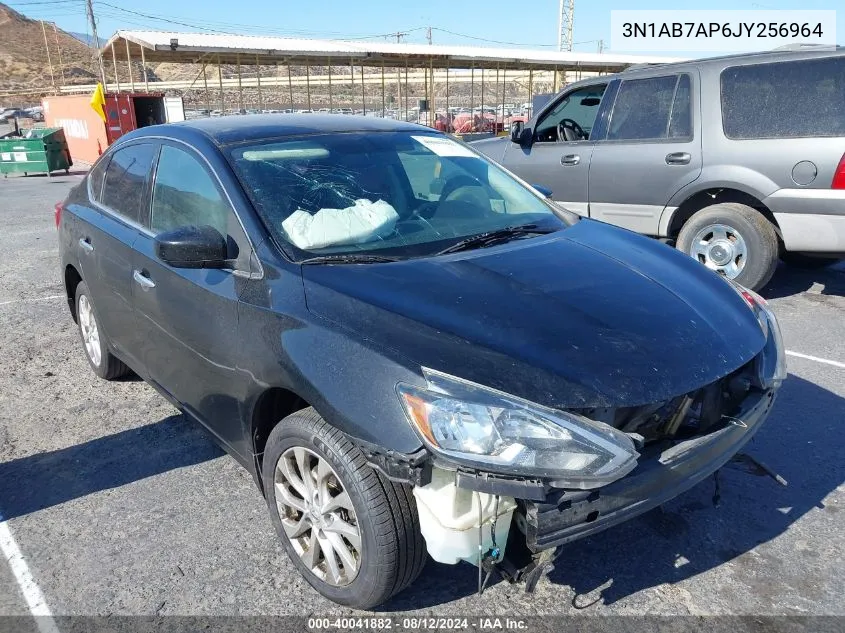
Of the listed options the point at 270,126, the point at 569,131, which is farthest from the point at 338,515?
the point at 569,131

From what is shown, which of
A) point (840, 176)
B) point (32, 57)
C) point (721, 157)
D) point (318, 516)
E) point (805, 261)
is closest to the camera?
point (318, 516)

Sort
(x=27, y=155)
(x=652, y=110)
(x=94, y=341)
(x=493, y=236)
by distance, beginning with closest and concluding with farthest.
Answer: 1. (x=493, y=236)
2. (x=94, y=341)
3. (x=652, y=110)
4. (x=27, y=155)

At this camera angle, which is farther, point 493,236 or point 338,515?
point 493,236

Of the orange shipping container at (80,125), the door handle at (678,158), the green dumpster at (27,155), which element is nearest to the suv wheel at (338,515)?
the door handle at (678,158)

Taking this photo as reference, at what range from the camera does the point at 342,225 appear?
2.90m

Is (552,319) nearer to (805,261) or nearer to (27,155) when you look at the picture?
(805,261)

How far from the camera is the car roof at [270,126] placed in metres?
3.26

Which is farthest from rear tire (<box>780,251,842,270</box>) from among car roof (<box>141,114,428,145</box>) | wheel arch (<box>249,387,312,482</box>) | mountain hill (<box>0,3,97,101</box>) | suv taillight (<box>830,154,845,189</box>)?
mountain hill (<box>0,3,97,101</box>)

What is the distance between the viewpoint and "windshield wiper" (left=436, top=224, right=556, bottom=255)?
9.52 feet

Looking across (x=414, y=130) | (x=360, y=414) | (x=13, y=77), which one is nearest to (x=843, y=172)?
(x=414, y=130)

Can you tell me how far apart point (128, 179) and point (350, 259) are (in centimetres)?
177

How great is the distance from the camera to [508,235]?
3.11 m

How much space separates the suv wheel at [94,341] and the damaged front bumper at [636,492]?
3.12 m

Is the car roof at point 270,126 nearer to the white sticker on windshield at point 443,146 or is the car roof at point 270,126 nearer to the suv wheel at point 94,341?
the white sticker on windshield at point 443,146
